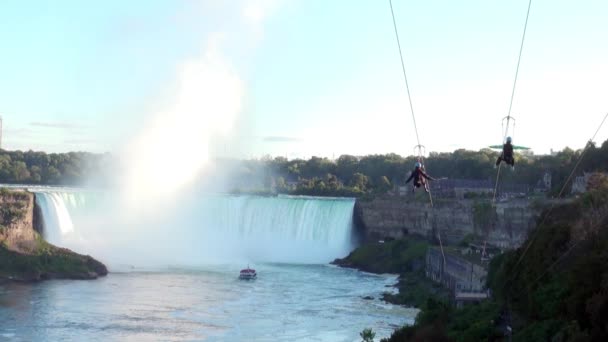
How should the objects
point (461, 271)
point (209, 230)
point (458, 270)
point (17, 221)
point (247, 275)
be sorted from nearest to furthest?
point (461, 271) → point (458, 270) → point (247, 275) → point (17, 221) → point (209, 230)

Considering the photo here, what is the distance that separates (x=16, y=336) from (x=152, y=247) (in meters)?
24.4

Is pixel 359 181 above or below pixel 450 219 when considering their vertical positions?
above

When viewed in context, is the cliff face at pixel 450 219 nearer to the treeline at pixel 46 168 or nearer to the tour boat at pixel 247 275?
the tour boat at pixel 247 275

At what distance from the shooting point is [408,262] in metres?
40.4

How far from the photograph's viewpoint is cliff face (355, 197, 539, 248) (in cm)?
3472

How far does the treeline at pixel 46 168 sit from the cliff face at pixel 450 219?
3380 centimetres

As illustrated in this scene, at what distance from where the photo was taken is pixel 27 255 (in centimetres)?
3700

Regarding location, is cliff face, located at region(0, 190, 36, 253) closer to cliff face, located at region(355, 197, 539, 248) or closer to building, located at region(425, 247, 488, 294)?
building, located at region(425, 247, 488, 294)

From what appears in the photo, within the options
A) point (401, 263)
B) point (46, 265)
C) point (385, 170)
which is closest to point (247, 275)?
point (401, 263)

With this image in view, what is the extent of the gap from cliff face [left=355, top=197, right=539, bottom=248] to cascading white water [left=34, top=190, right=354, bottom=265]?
6.63 ft

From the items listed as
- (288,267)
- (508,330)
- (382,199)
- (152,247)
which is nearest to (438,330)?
(508,330)

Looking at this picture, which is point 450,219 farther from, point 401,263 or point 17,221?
point 17,221

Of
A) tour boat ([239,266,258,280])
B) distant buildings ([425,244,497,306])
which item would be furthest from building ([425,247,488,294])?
tour boat ([239,266,258,280])

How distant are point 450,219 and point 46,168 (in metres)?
43.9
